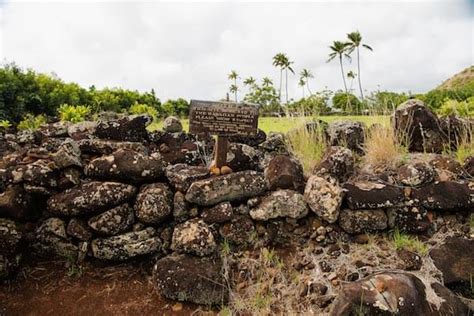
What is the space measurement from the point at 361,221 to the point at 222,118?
6.02ft

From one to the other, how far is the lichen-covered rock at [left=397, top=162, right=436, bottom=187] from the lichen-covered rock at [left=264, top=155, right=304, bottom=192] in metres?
1.14

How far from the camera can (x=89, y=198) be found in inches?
144

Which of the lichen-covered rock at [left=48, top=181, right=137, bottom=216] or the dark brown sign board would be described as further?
the dark brown sign board

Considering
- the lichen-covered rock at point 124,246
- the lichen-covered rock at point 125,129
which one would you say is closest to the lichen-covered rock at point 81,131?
the lichen-covered rock at point 125,129

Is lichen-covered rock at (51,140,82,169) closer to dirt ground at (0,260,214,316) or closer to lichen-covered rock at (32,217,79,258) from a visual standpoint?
lichen-covered rock at (32,217,79,258)

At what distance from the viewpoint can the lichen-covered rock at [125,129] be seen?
15.4ft

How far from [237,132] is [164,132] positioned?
118 centimetres

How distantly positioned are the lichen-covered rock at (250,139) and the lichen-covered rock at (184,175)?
43.1 inches

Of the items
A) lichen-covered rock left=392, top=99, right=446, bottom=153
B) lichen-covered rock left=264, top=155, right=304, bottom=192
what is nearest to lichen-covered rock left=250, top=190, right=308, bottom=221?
lichen-covered rock left=264, top=155, right=304, bottom=192

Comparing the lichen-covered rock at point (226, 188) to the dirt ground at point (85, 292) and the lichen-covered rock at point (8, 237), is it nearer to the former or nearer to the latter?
the dirt ground at point (85, 292)

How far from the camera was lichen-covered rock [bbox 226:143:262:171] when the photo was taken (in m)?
4.58

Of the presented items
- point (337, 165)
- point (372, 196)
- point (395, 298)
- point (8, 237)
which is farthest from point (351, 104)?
point (8, 237)

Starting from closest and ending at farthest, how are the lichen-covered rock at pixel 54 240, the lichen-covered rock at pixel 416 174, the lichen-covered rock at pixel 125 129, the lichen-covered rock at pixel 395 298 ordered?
the lichen-covered rock at pixel 395 298 → the lichen-covered rock at pixel 54 240 → the lichen-covered rock at pixel 416 174 → the lichen-covered rock at pixel 125 129

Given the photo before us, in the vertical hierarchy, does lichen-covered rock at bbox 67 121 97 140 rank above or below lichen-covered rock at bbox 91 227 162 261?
above
